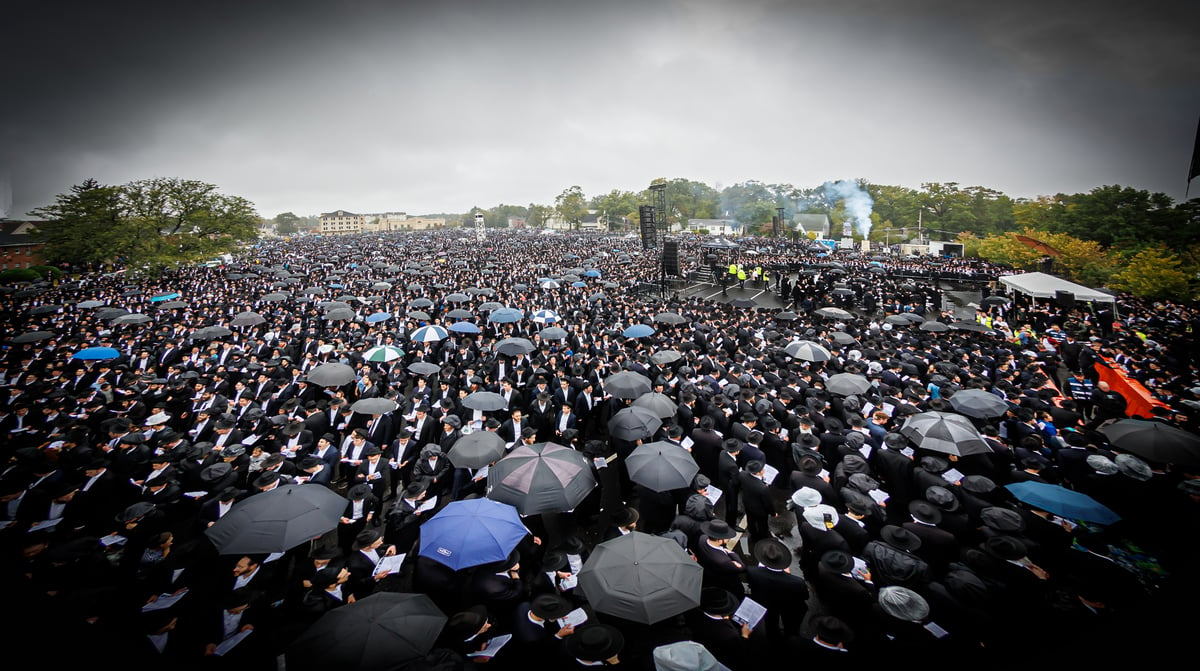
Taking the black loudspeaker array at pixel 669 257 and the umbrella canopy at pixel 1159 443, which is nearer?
the umbrella canopy at pixel 1159 443

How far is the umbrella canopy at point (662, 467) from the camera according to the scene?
4.30 meters

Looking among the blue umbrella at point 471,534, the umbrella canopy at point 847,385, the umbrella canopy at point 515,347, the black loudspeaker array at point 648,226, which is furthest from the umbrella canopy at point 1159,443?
the black loudspeaker array at point 648,226

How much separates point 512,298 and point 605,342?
8.96m

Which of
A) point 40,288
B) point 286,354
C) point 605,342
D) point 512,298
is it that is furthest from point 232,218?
point 605,342

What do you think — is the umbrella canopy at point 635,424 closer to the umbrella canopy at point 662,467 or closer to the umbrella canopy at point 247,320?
the umbrella canopy at point 662,467

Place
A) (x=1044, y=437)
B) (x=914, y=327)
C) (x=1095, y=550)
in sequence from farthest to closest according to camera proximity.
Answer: (x=914, y=327), (x=1044, y=437), (x=1095, y=550)

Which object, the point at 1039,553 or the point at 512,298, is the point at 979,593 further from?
the point at 512,298

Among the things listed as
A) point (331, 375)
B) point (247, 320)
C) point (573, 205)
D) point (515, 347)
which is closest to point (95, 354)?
point (247, 320)

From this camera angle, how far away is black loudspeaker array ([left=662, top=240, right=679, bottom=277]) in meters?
21.2

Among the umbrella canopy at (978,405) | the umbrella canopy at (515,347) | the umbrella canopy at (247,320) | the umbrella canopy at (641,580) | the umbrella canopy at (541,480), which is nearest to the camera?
the umbrella canopy at (641,580)

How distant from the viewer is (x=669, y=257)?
21.7 meters

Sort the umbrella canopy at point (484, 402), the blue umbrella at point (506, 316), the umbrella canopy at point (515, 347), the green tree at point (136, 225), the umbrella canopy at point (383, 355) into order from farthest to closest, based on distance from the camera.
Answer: the green tree at point (136, 225) → the blue umbrella at point (506, 316) → the umbrella canopy at point (515, 347) → the umbrella canopy at point (383, 355) → the umbrella canopy at point (484, 402)

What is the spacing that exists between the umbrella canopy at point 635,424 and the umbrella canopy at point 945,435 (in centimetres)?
335

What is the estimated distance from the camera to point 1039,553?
10.4ft
